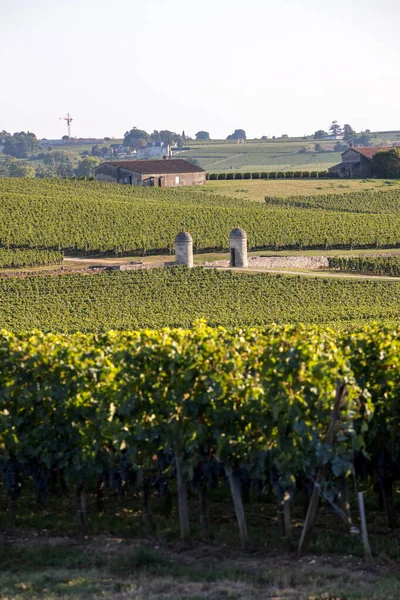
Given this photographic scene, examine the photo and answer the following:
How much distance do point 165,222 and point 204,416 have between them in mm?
67827

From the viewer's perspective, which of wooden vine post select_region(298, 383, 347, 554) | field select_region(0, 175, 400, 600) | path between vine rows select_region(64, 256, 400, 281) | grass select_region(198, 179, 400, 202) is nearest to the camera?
field select_region(0, 175, 400, 600)

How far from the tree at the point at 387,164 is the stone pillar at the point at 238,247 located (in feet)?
201

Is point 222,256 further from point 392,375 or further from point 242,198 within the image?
point 392,375

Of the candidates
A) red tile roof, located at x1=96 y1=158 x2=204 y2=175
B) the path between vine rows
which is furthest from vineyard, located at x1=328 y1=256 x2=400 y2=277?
red tile roof, located at x1=96 y1=158 x2=204 y2=175

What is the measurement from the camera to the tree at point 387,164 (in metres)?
127

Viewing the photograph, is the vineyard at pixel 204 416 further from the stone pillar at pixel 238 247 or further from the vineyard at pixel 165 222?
the vineyard at pixel 165 222

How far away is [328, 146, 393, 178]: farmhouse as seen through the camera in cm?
12975

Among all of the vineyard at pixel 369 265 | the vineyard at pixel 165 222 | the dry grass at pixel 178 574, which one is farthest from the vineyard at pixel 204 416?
the vineyard at pixel 165 222

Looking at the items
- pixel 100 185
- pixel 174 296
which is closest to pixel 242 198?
pixel 100 185

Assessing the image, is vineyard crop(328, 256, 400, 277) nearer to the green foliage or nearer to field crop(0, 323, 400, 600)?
the green foliage

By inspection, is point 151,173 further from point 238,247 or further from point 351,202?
point 238,247

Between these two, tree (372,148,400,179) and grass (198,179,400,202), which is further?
tree (372,148,400,179)

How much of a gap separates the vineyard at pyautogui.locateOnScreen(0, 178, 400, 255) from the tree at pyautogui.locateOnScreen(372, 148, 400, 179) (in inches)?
818

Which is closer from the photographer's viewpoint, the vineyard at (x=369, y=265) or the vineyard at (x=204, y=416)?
the vineyard at (x=204, y=416)
